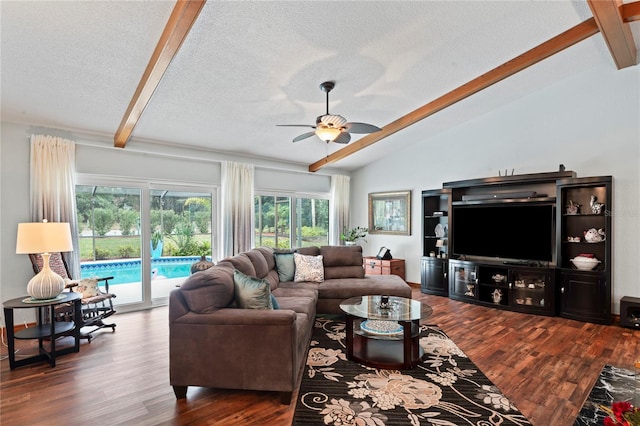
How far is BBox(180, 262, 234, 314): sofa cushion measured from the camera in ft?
8.43

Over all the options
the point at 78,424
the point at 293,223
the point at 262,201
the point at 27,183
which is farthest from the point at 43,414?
the point at 293,223

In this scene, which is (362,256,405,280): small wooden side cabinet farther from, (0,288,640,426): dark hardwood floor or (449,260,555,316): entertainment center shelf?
(0,288,640,426): dark hardwood floor

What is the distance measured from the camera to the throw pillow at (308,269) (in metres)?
4.90

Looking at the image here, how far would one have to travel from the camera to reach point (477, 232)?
564cm

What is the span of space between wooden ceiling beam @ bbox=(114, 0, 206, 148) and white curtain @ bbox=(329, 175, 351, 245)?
4.82 metres

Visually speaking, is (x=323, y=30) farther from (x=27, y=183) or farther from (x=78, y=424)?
(x=27, y=183)

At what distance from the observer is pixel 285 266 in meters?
4.99

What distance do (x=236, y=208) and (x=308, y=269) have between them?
1.92m

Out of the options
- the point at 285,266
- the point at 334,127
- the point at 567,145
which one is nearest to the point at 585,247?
the point at 567,145

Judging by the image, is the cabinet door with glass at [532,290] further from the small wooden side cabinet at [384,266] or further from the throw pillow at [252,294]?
the throw pillow at [252,294]

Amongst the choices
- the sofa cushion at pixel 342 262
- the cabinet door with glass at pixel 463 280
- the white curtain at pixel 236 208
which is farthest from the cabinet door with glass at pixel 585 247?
the white curtain at pixel 236 208

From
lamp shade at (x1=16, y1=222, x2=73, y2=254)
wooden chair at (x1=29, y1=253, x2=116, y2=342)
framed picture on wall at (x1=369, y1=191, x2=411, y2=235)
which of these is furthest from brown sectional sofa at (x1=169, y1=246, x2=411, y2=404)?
framed picture on wall at (x1=369, y1=191, x2=411, y2=235)

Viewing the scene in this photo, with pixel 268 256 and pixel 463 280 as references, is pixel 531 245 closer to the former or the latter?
pixel 463 280

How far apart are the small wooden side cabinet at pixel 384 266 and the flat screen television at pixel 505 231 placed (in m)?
1.39
